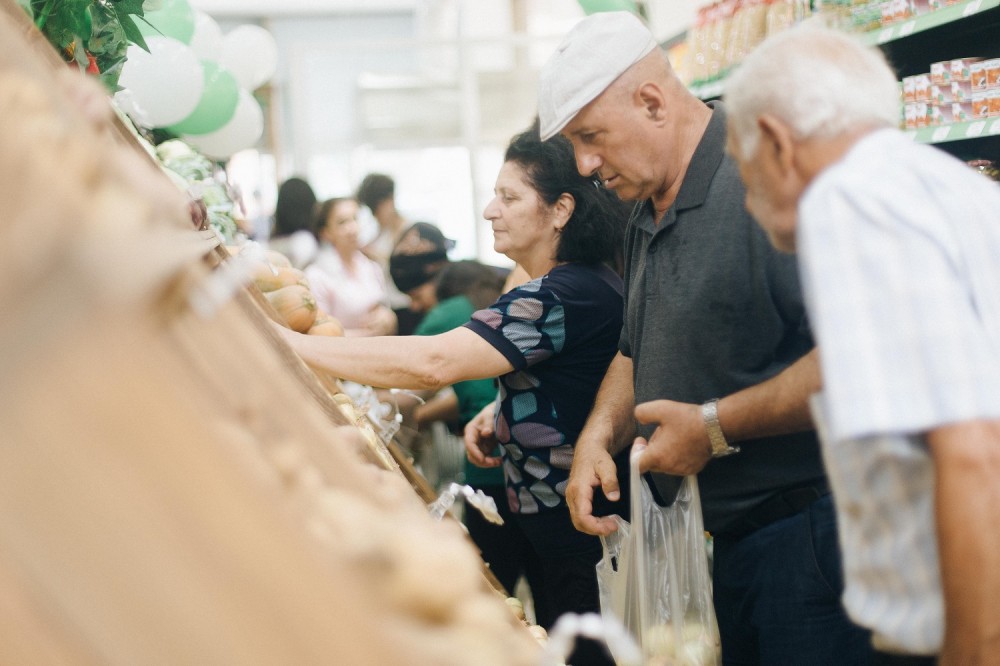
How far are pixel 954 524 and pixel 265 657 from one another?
641mm

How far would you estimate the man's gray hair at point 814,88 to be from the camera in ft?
3.13

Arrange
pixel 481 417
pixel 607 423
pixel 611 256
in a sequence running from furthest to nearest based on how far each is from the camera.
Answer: pixel 481 417 → pixel 611 256 → pixel 607 423

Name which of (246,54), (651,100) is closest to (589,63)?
(651,100)

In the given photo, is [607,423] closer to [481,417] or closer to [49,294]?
[481,417]

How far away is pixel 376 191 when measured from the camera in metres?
5.62

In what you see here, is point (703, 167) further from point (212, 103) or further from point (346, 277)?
point (346, 277)

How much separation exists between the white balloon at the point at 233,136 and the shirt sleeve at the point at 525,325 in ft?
6.68

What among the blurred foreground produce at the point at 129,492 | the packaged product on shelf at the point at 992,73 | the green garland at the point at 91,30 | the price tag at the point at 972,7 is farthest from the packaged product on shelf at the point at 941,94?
the blurred foreground produce at the point at 129,492

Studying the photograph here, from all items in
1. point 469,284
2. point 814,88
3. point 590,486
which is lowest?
point 469,284

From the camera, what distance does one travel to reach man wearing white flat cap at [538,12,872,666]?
4.95 feet

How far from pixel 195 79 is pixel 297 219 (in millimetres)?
1860

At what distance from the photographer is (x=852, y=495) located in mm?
954

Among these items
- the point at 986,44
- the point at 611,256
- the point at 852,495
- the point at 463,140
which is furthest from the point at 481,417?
the point at 463,140

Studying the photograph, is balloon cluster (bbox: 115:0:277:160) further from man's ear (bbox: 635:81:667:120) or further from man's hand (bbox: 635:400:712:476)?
man's hand (bbox: 635:400:712:476)
